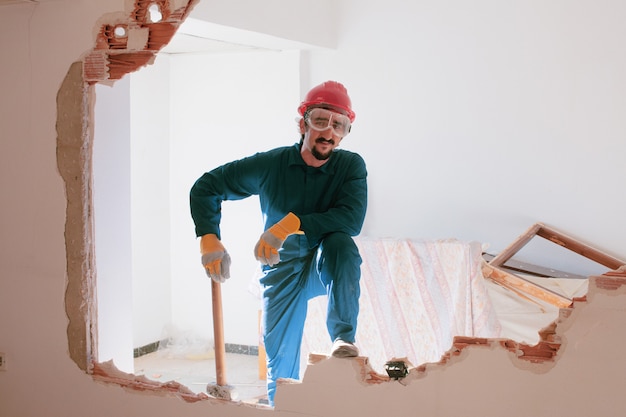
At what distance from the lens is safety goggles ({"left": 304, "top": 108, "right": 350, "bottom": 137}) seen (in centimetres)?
300

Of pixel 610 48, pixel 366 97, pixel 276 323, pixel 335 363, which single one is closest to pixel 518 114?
pixel 610 48

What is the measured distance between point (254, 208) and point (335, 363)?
2564 millimetres

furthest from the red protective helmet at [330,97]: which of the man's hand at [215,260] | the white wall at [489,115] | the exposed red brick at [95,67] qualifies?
the white wall at [489,115]

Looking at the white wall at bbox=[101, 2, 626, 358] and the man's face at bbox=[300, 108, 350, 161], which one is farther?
the white wall at bbox=[101, 2, 626, 358]

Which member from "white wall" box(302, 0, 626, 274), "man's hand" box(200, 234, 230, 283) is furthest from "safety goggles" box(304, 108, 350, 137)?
"white wall" box(302, 0, 626, 274)

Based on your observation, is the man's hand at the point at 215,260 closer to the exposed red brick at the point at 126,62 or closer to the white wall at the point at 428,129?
the exposed red brick at the point at 126,62

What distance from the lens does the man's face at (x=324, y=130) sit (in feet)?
9.86

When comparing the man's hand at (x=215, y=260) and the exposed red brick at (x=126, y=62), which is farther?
the man's hand at (x=215, y=260)

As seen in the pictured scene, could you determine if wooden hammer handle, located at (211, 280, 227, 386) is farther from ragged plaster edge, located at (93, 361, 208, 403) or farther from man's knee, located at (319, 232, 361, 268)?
man's knee, located at (319, 232, 361, 268)

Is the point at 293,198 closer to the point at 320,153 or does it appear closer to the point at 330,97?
the point at 320,153

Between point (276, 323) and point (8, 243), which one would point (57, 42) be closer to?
point (8, 243)

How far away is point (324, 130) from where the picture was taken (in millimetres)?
2998

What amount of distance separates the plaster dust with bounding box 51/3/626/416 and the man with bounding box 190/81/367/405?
0.51 metres

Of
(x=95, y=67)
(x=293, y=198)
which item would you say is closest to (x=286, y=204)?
→ (x=293, y=198)
